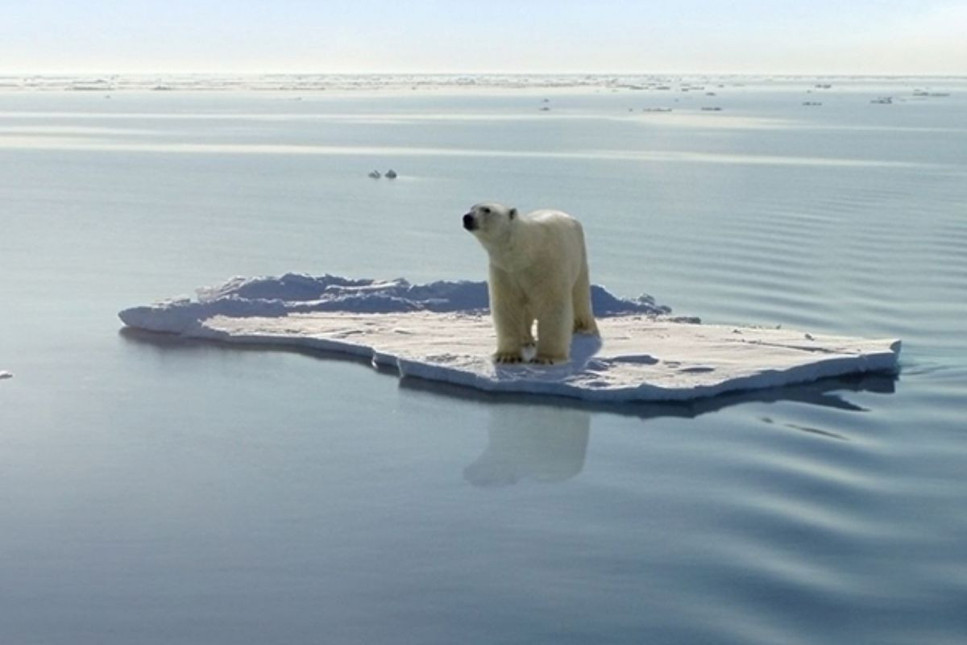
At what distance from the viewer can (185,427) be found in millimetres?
7293

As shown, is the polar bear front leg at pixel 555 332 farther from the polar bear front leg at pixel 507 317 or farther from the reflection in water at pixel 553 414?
the reflection in water at pixel 553 414

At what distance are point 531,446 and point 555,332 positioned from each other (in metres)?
1.61

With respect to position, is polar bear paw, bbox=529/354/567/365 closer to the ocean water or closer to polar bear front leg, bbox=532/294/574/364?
polar bear front leg, bbox=532/294/574/364

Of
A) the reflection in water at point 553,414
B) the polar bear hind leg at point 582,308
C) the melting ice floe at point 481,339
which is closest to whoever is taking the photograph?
the reflection in water at point 553,414

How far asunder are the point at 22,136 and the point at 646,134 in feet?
53.0

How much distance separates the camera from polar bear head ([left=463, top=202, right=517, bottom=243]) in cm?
815

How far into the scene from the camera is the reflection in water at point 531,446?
6480 mm

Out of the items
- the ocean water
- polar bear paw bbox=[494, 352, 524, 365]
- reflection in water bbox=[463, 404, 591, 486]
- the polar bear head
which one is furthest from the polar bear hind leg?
reflection in water bbox=[463, 404, 591, 486]

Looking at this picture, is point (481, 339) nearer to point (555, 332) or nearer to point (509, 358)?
point (509, 358)

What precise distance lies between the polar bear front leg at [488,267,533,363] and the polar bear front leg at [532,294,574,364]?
4.9 inches

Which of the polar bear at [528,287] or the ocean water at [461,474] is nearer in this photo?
the ocean water at [461,474]

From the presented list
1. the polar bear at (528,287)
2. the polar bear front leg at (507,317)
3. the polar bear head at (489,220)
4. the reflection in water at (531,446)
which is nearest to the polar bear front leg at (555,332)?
the polar bear at (528,287)

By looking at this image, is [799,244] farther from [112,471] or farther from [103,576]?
[103,576]

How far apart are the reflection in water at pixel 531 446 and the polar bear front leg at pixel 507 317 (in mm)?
734
